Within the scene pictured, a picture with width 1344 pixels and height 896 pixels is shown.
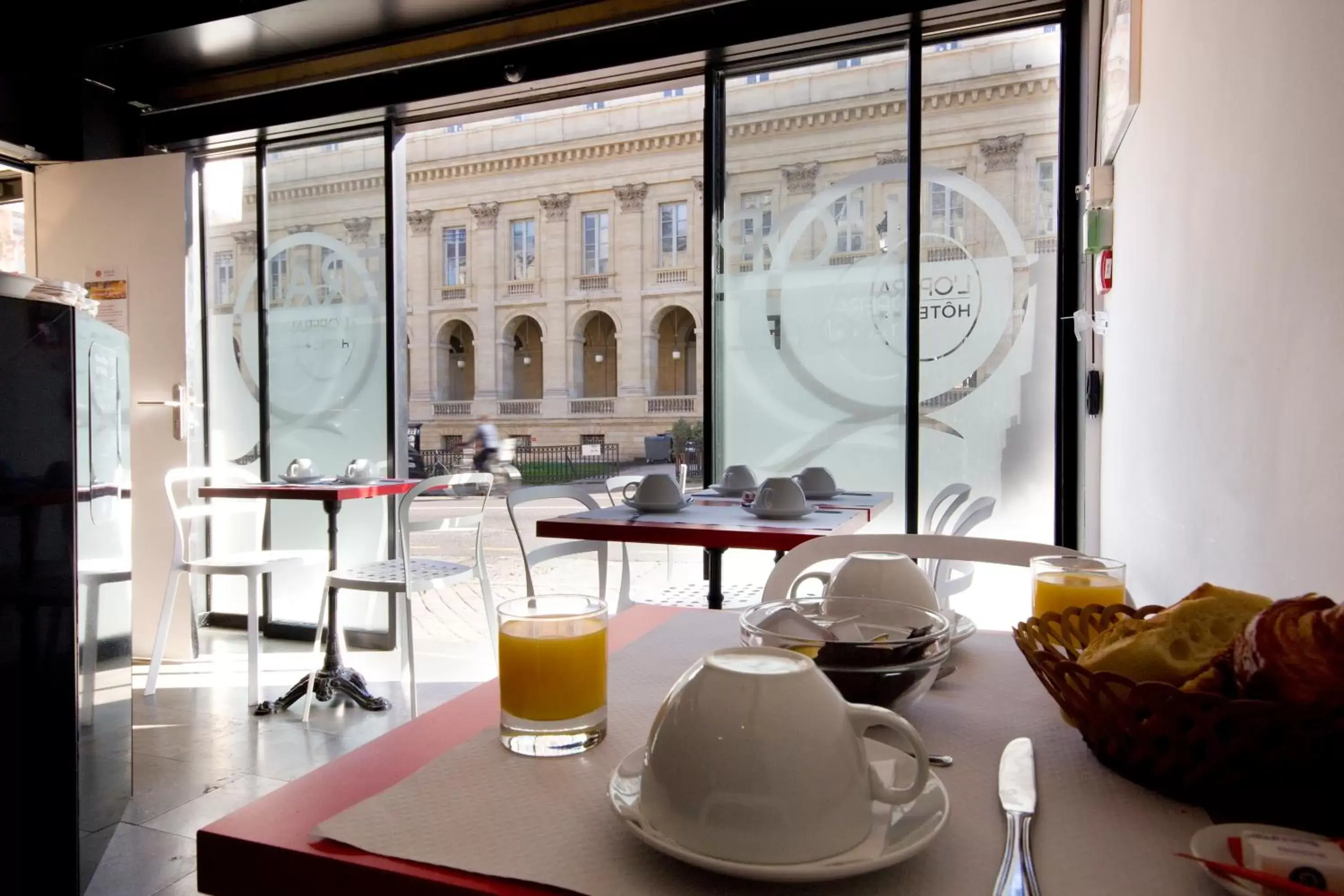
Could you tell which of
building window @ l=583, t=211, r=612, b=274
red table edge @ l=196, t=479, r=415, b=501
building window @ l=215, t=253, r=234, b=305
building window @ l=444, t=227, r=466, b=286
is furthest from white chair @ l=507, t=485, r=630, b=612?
building window @ l=444, t=227, r=466, b=286

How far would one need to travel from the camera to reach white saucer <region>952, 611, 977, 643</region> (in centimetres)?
76

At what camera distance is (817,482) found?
98.3 inches

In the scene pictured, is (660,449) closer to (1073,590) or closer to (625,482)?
(625,482)

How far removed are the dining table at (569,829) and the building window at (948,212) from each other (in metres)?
2.49

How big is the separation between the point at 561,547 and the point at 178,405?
6.82 feet

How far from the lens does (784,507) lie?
2.02 m

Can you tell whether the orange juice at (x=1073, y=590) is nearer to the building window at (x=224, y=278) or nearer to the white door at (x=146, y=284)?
the white door at (x=146, y=284)

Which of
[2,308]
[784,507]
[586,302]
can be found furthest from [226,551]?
[586,302]

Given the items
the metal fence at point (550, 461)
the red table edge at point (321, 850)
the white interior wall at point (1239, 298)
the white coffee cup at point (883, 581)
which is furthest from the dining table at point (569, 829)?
the metal fence at point (550, 461)

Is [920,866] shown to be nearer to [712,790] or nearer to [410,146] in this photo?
[712,790]

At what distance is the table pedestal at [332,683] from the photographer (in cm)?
286

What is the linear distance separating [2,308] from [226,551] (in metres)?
2.86

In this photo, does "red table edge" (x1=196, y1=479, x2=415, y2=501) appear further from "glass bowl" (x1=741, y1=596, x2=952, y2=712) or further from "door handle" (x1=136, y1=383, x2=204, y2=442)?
"glass bowl" (x1=741, y1=596, x2=952, y2=712)

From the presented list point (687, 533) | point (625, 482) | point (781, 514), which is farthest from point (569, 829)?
point (625, 482)
